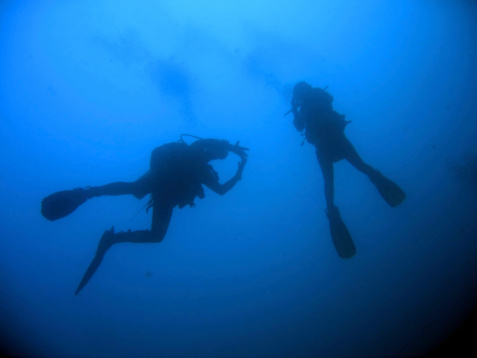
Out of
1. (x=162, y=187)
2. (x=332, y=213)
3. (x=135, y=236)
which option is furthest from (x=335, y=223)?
(x=135, y=236)

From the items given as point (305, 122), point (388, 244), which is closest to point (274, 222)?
point (388, 244)

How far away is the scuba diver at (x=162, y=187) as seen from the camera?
4355 mm

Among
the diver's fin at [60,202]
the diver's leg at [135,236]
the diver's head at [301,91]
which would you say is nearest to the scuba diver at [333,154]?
the diver's head at [301,91]

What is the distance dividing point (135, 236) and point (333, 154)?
4.31m

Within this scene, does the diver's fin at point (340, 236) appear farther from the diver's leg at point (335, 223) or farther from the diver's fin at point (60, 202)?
the diver's fin at point (60, 202)

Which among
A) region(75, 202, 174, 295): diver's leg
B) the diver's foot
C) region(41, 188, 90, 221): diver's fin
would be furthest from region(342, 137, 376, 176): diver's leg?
region(41, 188, 90, 221): diver's fin

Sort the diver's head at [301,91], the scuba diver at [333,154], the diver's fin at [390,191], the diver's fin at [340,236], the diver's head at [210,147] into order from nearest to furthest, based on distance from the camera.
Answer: the diver's head at [210,147], the diver's fin at [390,191], the scuba diver at [333,154], the diver's fin at [340,236], the diver's head at [301,91]

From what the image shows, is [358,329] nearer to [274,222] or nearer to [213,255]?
[274,222]

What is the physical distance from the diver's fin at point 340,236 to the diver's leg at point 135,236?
11.4 feet

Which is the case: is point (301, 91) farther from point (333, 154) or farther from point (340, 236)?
point (340, 236)

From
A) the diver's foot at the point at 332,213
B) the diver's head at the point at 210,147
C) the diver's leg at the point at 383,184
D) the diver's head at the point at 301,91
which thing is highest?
the diver's head at the point at 301,91

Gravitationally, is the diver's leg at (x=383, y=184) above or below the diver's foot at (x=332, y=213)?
above

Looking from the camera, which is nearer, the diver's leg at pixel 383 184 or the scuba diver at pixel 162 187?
the scuba diver at pixel 162 187

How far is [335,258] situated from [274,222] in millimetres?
8677
